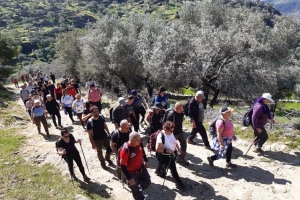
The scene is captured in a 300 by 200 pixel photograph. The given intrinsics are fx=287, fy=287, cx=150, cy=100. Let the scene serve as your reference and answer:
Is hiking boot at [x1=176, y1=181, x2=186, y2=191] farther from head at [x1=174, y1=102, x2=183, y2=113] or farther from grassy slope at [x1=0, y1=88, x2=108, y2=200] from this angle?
grassy slope at [x1=0, y1=88, x2=108, y2=200]

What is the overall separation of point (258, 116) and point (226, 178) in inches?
87.5

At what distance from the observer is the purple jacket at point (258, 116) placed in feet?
29.7

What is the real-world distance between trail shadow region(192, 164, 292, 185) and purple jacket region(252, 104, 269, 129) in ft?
4.63

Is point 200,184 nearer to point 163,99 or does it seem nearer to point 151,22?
point 163,99

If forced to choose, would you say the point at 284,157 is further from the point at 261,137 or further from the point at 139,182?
the point at 139,182

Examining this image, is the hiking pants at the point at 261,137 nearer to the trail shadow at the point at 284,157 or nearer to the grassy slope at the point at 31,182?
the trail shadow at the point at 284,157

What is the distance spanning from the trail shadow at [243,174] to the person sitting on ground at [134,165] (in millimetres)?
2560

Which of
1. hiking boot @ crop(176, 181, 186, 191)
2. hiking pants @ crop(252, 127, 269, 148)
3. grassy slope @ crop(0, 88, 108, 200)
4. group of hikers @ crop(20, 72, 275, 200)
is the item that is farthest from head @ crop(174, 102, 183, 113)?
grassy slope @ crop(0, 88, 108, 200)

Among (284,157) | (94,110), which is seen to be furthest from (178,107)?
(284,157)

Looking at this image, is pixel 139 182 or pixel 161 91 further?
pixel 161 91

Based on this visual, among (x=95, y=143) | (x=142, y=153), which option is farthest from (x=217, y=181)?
(x=95, y=143)

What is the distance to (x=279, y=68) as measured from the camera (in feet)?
79.6

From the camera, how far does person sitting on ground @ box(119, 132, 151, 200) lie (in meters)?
6.60

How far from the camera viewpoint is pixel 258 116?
9148 mm
